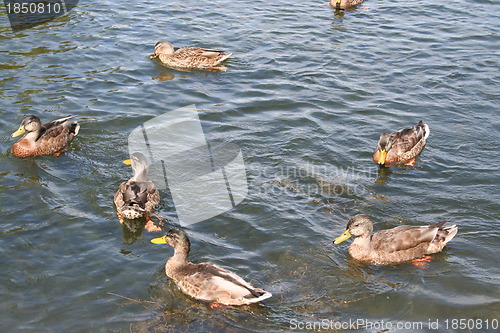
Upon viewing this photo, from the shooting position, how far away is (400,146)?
10289 millimetres

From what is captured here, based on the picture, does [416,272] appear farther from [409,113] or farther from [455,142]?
[409,113]

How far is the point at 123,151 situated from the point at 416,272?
17.0 feet

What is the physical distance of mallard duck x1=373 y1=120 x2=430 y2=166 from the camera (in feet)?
33.3

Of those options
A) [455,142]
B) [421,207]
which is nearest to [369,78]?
[455,142]

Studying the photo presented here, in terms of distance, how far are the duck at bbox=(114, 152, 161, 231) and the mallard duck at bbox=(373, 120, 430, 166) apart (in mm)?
3728

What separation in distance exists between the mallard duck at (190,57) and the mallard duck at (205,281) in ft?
22.4

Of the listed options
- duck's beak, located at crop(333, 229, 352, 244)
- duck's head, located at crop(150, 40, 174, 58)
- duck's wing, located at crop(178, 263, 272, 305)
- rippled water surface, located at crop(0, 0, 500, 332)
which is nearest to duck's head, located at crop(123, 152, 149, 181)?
rippled water surface, located at crop(0, 0, 500, 332)

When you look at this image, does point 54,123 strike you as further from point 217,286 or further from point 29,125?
point 217,286

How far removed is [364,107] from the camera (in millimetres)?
12047

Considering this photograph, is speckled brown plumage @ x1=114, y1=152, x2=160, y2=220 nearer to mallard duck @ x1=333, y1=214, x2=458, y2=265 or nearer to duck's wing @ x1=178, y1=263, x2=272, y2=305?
duck's wing @ x1=178, y1=263, x2=272, y2=305

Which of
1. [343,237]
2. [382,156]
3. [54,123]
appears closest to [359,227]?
[343,237]

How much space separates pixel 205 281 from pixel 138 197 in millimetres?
1939

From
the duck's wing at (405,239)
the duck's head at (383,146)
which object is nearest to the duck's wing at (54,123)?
the duck's head at (383,146)

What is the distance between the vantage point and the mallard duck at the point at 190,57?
13688mm
